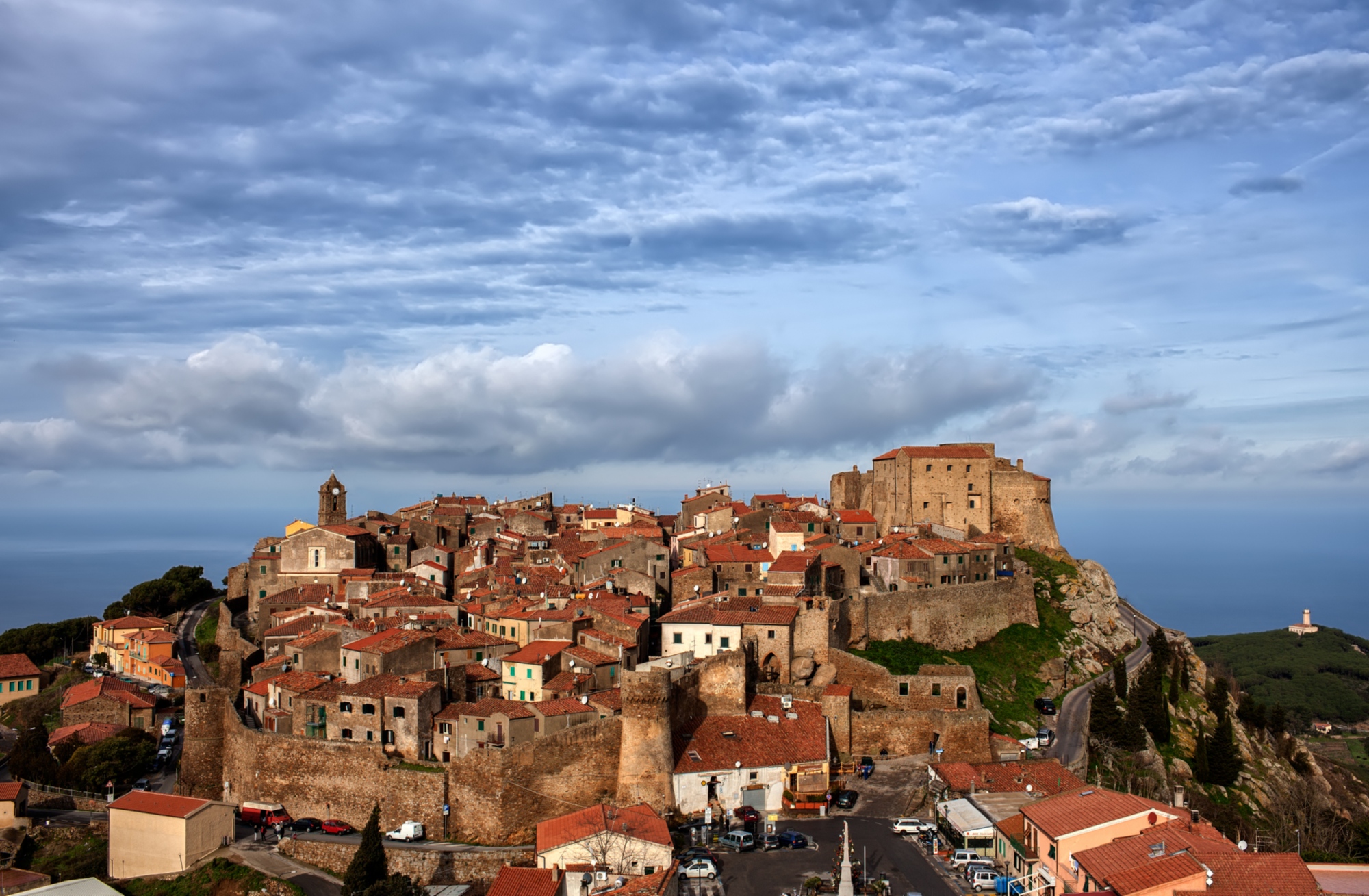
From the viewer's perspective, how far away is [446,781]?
125 ft

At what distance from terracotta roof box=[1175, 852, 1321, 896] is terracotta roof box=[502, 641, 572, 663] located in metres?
25.0

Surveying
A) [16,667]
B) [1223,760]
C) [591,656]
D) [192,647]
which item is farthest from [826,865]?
[16,667]

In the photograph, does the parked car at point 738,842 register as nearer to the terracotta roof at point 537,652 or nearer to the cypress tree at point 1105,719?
the terracotta roof at point 537,652

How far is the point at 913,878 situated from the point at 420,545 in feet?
155

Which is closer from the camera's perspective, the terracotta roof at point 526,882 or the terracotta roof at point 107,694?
the terracotta roof at point 526,882

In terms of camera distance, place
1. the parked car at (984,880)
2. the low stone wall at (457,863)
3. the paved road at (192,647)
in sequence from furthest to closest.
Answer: the paved road at (192,647), the low stone wall at (457,863), the parked car at (984,880)

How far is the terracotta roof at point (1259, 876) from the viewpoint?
24.8m

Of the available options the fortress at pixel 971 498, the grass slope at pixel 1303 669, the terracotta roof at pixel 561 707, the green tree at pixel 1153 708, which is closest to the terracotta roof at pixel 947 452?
Answer: the fortress at pixel 971 498

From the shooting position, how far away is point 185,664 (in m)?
62.2

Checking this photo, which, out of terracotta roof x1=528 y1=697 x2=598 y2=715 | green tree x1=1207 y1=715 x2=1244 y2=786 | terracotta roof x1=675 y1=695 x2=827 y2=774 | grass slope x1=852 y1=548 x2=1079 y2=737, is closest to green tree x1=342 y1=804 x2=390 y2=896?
terracotta roof x1=528 y1=697 x2=598 y2=715

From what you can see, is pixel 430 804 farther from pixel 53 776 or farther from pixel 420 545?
pixel 420 545

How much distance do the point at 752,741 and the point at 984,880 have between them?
34.6 feet

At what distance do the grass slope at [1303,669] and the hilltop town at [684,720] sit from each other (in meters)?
61.3

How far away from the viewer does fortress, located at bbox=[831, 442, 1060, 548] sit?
238 ft
